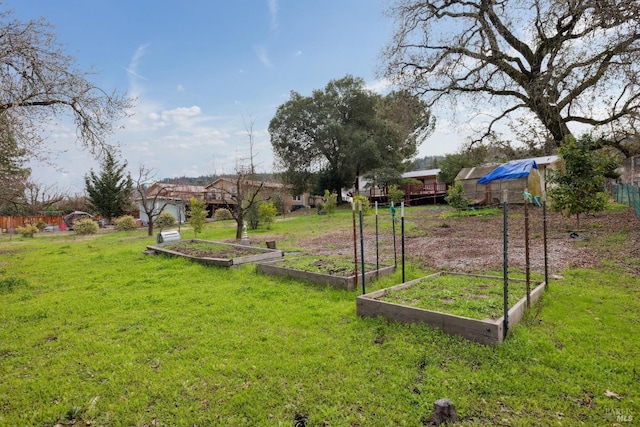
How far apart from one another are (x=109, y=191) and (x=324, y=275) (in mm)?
30214

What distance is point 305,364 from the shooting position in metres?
3.03

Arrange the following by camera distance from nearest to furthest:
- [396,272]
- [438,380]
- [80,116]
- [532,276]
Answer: [438,380] → [532,276] → [396,272] → [80,116]

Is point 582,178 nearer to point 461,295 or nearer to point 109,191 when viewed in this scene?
point 461,295

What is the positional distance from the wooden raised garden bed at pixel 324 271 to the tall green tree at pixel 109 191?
2796 centimetres

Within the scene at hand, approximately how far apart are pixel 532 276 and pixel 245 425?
511 cm

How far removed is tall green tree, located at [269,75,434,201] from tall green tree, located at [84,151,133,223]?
14.0 m

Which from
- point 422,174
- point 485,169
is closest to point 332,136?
point 422,174

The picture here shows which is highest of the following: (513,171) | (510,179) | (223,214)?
(513,171)

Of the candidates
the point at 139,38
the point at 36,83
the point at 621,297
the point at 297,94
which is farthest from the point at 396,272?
the point at 297,94

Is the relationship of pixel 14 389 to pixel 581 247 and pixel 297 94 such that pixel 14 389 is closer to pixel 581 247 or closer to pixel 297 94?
pixel 581 247

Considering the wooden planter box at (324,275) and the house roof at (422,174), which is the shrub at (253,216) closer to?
the wooden planter box at (324,275)

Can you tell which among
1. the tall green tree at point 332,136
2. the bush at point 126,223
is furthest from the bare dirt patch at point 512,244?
the tall green tree at point 332,136

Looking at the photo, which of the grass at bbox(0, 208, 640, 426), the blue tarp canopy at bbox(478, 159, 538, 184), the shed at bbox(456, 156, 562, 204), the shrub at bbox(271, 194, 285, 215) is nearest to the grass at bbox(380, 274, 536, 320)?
the grass at bbox(0, 208, 640, 426)

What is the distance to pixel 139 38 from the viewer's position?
9.63m
